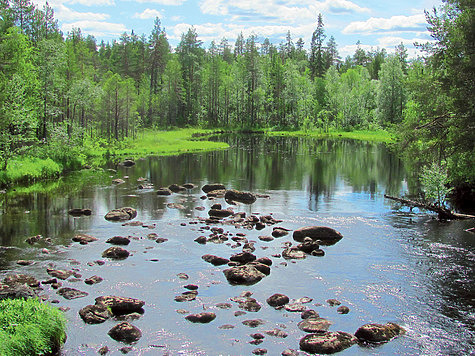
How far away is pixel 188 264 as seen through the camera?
24609mm

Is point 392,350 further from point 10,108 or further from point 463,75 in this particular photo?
point 10,108

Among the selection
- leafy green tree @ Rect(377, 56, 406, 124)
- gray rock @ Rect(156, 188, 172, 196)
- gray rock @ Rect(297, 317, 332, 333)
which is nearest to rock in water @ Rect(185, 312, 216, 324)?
gray rock @ Rect(297, 317, 332, 333)

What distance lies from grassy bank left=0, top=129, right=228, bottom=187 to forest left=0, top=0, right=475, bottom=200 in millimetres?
272

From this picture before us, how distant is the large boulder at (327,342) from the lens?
16.2m

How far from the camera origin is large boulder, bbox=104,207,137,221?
34175 millimetres

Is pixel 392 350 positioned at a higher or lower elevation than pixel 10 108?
lower

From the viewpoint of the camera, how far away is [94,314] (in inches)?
725

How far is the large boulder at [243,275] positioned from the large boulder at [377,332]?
20.9 ft

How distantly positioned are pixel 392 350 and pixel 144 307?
32.0 ft

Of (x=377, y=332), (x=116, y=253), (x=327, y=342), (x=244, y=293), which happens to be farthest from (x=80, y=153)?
(x=377, y=332)

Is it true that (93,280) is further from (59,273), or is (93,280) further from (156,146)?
(156,146)

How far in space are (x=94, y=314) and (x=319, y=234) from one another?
15.5 metres

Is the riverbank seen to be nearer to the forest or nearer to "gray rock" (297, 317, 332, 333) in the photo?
the forest

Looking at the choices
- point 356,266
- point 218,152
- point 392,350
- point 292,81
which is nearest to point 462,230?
point 356,266
